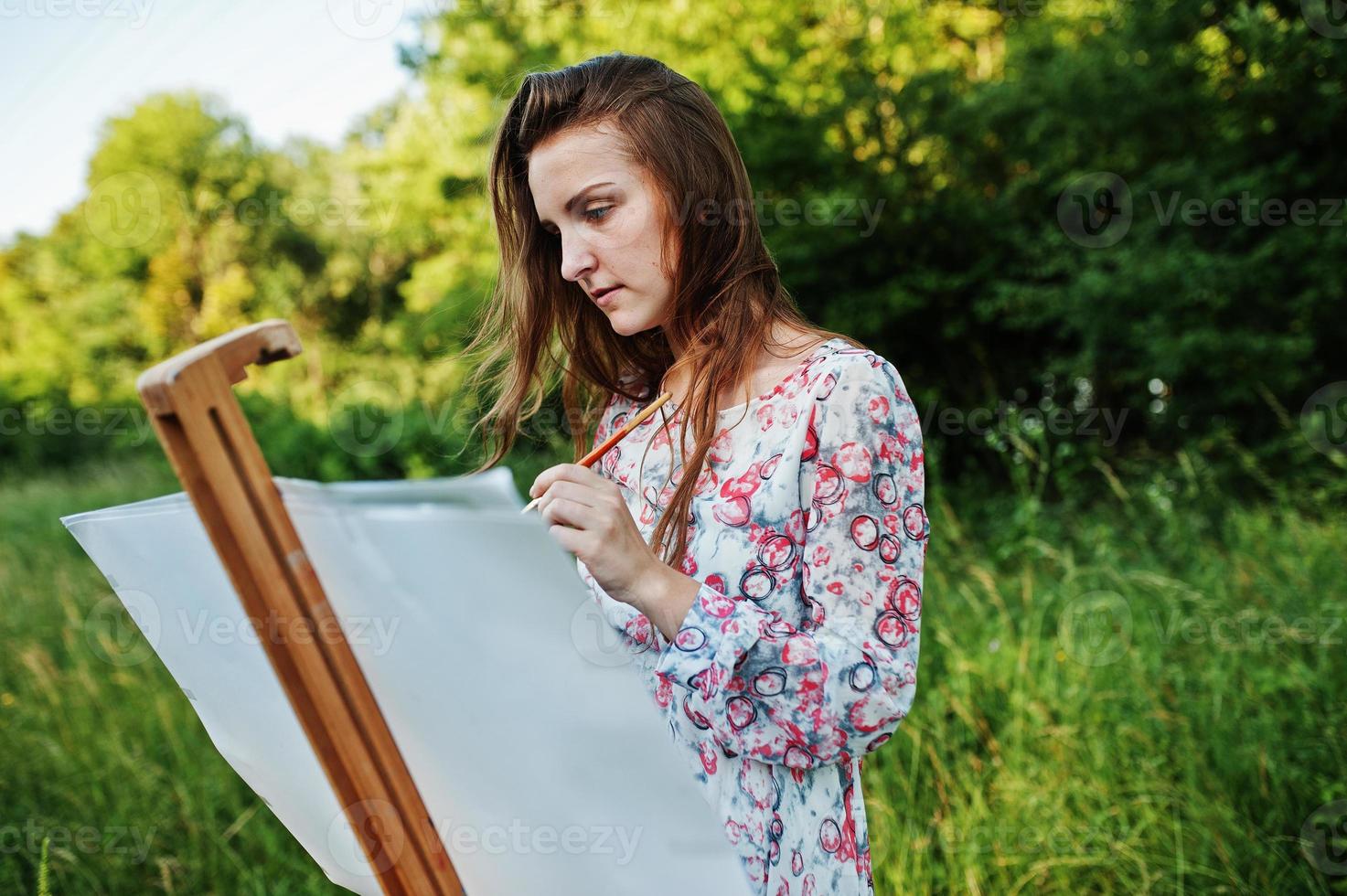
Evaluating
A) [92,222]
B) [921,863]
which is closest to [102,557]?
[921,863]

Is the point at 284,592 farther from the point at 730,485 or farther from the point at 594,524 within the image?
the point at 730,485

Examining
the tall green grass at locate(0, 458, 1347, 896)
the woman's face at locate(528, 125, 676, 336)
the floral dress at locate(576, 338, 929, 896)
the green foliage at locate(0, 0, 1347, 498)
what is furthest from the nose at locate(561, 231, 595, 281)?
the tall green grass at locate(0, 458, 1347, 896)

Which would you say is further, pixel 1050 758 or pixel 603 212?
pixel 1050 758

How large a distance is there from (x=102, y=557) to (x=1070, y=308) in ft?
22.3

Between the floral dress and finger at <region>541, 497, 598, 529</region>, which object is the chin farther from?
finger at <region>541, 497, 598, 529</region>

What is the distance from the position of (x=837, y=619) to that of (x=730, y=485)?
0.24 meters

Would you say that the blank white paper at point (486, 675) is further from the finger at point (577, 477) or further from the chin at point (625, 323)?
the chin at point (625, 323)

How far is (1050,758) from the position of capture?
250cm

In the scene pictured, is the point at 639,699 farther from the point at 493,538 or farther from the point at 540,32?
the point at 540,32

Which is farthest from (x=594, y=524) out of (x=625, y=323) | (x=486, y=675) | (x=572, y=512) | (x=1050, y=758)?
(x=1050, y=758)

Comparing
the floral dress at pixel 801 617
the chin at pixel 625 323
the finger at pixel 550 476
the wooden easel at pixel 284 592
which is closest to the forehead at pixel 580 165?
the chin at pixel 625 323

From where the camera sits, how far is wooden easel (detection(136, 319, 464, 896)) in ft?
1.99

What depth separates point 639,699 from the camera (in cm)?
68

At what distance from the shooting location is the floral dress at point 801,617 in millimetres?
961
